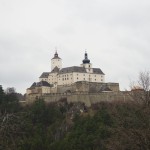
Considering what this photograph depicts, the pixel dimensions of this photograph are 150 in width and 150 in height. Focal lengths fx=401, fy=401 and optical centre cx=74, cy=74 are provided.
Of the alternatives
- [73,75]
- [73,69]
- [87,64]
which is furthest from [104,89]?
[87,64]

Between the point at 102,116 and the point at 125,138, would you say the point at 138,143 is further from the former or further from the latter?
the point at 102,116

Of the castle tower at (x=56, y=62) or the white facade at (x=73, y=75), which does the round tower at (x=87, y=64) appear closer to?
the white facade at (x=73, y=75)

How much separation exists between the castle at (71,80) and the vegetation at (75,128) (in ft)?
27.2

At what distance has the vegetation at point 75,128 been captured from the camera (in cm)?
1105

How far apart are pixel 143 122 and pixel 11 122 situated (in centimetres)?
534

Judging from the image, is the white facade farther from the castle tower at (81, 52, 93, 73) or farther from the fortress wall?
the fortress wall

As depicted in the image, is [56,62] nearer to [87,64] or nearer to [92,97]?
[87,64]

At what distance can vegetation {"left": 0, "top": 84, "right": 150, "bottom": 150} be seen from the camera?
1105cm

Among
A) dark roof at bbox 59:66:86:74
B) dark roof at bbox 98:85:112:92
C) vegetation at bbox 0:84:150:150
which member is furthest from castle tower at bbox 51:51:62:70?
vegetation at bbox 0:84:150:150

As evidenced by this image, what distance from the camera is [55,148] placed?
26.4 meters

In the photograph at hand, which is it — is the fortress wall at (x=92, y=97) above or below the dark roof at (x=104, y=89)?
below

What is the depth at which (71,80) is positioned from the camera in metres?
80.4

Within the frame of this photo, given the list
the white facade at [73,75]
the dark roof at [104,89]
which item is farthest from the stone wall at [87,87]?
the white facade at [73,75]

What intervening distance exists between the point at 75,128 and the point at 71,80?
130 ft
